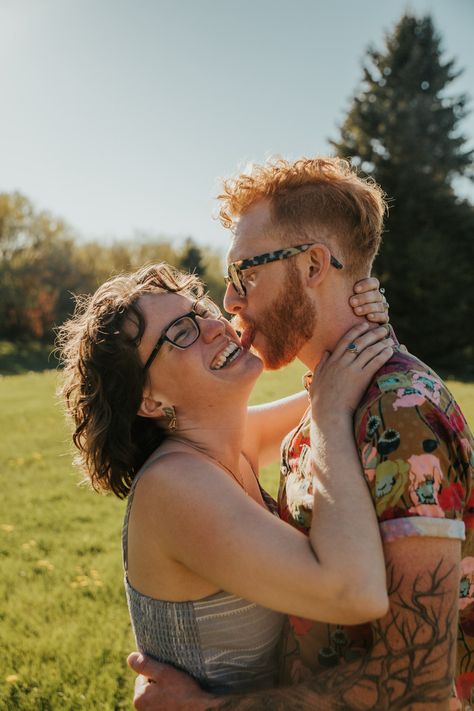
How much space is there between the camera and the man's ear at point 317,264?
2.70m

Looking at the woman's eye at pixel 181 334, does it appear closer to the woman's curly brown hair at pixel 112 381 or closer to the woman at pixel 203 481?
the woman at pixel 203 481

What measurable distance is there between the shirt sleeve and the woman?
0.06m

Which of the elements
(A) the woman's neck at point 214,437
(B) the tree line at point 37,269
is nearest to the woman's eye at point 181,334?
(A) the woman's neck at point 214,437

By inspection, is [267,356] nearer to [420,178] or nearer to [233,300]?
[233,300]

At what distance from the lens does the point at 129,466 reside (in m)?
2.96

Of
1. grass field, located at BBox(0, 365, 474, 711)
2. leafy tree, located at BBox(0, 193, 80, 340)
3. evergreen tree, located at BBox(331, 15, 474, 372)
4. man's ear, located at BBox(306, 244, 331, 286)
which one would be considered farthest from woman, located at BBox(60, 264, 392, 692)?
leafy tree, located at BBox(0, 193, 80, 340)

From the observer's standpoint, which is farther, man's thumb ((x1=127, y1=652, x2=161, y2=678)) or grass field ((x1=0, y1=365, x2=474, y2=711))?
grass field ((x1=0, y1=365, x2=474, y2=711))

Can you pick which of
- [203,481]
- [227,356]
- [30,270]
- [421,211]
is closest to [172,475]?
[203,481]

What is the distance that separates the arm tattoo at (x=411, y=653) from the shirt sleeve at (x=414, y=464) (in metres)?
0.15

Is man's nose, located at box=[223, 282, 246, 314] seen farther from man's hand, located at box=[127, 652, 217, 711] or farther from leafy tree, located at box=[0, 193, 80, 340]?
leafy tree, located at box=[0, 193, 80, 340]

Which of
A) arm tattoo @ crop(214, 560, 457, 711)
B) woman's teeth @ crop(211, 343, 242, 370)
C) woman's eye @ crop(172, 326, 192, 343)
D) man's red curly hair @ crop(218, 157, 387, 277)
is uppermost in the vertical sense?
man's red curly hair @ crop(218, 157, 387, 277)

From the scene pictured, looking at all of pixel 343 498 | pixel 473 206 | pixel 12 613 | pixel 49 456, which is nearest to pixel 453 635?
pixel 343 498

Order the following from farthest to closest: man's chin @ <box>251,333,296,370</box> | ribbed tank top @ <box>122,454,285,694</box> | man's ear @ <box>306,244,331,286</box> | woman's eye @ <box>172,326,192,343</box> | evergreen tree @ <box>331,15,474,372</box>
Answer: evergreen tree @ <box>331,15,474,372</box>
man's chin @ <box>251,333,296,370</box>
woman's eye @ <box>172,326,192,343</box>
man's ear @ <box>306,244,331,286</box>
ribbed tank top @ <box>122,454,285,694</box>

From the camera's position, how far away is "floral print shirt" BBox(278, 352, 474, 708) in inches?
75.9
